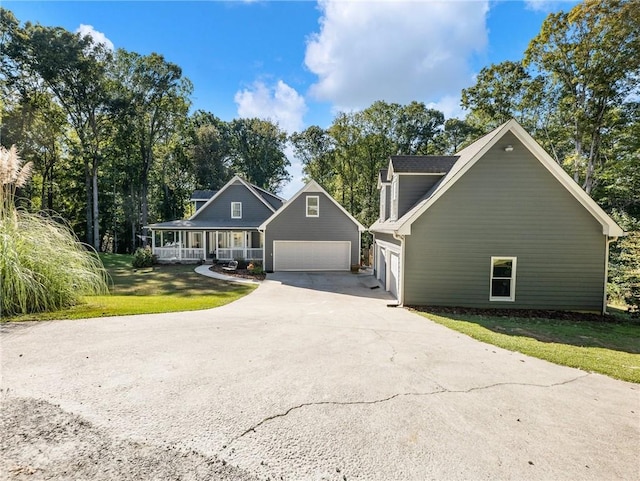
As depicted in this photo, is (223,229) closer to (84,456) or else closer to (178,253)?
(178,253)

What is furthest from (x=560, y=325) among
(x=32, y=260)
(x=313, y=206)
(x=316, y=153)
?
(x=316, y=153)

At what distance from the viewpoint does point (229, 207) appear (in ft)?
74.6

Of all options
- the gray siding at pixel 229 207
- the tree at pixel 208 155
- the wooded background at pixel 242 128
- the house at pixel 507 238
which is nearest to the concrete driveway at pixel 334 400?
the house at pixel 507 238

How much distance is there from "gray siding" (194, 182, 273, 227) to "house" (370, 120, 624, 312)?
15004mm

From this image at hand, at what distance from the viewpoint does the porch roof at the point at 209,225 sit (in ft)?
68.8

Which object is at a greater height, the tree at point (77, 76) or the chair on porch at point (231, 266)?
the tree at point (77, 76)

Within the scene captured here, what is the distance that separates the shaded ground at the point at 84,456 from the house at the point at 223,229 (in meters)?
18.5

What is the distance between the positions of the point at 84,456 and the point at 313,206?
55.4 ft

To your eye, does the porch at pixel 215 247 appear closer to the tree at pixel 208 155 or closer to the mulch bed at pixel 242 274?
the mulch bed at pixel 242 274

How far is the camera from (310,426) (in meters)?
3.00

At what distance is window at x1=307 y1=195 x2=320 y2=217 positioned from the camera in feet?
61.4

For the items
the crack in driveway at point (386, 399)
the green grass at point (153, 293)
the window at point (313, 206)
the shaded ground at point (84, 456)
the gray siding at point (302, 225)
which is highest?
the window at point (313, 206)

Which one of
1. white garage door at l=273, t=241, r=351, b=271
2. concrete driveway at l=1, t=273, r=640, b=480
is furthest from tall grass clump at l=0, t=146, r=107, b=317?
white garage door at l=273, t=241, r=351, b=271

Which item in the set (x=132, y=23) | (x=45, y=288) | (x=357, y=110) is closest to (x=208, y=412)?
(x=45, y=288)
